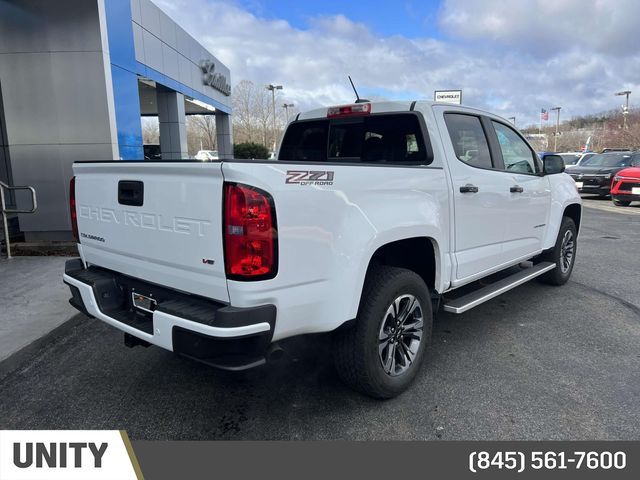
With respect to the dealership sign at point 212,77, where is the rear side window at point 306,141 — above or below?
below

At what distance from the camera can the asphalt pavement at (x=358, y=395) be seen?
285cm

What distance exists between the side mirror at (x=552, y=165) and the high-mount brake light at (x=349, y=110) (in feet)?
7.47

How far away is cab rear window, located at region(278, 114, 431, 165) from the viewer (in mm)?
3734

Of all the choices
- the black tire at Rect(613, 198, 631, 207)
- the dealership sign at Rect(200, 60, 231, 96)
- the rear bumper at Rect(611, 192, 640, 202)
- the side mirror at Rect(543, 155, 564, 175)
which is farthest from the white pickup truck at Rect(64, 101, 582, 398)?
the dealership sign at Rect(200, 60, 231, 96)

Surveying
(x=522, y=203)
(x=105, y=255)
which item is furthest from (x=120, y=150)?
(x=522, y=203)

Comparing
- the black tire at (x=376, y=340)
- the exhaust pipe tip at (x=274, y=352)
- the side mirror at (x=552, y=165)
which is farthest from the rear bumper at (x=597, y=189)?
the exhaust pipe tip at (x=274, y=352)

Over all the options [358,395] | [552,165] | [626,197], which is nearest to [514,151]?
[552,165]

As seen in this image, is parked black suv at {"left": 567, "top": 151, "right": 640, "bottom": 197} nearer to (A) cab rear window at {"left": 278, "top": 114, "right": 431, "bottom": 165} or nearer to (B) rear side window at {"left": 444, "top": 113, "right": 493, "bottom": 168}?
(B) rear side window at {"left": 444, "top": 113, "right": 493, "bottom": 168}

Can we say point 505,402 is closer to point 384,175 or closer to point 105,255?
point 384,175

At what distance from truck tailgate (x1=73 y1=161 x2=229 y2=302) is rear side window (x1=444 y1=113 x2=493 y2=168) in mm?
2201

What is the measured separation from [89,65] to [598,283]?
842cm

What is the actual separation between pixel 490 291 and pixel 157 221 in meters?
2.88

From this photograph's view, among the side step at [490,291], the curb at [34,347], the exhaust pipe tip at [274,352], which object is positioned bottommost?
the curb at [34,347]

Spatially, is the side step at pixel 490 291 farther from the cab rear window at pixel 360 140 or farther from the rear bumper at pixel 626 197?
the rear bumper at pixel 626 197
